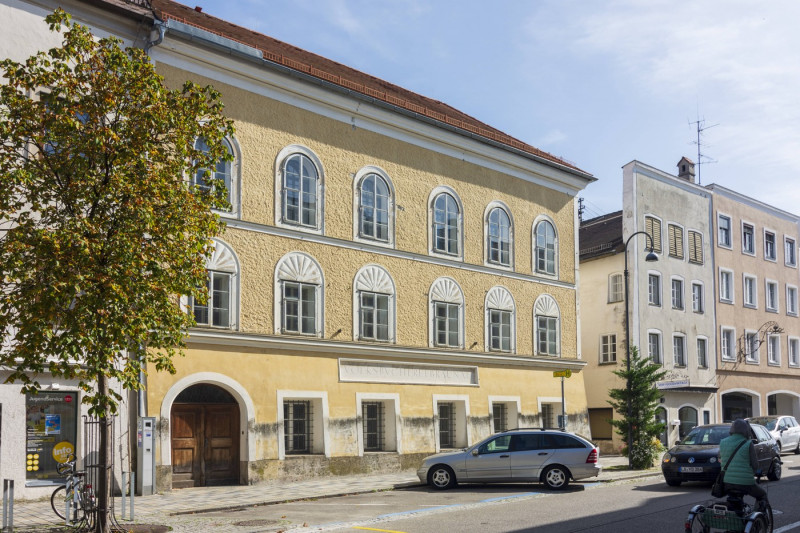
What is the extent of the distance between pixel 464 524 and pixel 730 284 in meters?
33.2

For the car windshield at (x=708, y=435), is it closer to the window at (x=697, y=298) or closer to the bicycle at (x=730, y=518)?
the bicycle at (x=730, y=518)

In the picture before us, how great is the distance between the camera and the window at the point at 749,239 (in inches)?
1786

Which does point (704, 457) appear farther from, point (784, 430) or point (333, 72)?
point (333, 72)

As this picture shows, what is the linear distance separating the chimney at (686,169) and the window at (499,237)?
54.4 ft

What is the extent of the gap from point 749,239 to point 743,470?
38008 millimetres

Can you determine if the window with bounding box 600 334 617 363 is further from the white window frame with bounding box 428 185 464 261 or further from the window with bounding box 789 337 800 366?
the window with bounding box 789 337 800 366

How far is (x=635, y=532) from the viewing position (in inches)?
522

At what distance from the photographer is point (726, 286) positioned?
43.6 metres

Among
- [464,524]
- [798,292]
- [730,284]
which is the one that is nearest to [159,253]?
[464,524]

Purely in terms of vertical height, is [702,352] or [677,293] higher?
[677,293]

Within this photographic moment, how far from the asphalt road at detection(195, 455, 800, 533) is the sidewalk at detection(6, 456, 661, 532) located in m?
0.56

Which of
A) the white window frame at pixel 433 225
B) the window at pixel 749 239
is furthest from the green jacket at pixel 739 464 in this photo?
the window at pixel 749 239

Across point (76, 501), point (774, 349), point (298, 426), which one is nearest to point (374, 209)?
point (298, 426)

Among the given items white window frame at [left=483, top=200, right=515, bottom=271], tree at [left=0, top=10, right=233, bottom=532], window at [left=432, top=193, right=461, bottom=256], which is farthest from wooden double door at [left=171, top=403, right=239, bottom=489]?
white window frame at [left=483, top=200, right=515, bottom=271]
